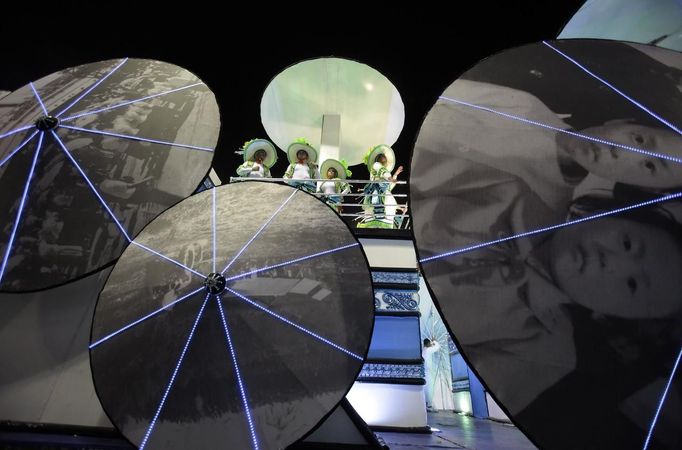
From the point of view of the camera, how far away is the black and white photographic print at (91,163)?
95.5 inches

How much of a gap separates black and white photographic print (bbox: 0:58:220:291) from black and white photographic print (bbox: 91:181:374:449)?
1.26 ft

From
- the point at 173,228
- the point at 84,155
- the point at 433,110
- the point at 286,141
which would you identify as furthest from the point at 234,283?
the point at 286,141

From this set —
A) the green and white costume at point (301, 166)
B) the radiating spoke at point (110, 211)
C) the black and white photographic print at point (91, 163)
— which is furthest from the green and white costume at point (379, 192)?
the radiating spoke at point (110, 211)

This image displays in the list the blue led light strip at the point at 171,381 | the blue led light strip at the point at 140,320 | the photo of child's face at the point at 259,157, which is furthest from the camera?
the photo of child's face at the point at 259,157

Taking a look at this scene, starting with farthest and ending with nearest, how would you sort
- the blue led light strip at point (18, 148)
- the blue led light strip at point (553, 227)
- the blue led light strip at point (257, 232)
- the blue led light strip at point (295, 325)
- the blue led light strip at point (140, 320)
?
the blue led light strip at point (18, 148)
the blue led light strip at point (257, 232)
the blue led light strip at point (140, 320)
the blue led light strip at point (295, 325)
the blue led light strip at point (553, 227)

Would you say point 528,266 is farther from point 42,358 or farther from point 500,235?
point 42,358

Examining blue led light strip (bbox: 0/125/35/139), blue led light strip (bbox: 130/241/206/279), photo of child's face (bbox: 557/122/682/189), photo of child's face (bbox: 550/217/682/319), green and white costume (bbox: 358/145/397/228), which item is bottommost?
photo of child's face (bbox: 550/217/682/319)

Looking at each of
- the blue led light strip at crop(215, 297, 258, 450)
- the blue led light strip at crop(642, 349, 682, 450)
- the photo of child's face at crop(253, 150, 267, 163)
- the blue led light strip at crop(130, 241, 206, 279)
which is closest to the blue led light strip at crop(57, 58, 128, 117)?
the blue led light strip at crop(130, 241, 206, 279)

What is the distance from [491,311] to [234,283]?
135 centimetres

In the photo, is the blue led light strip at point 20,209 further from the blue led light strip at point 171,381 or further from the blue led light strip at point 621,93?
the blue led light strip at point 621,93

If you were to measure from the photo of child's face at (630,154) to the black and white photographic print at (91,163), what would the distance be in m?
2.47

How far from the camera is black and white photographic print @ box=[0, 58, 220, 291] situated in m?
2.43

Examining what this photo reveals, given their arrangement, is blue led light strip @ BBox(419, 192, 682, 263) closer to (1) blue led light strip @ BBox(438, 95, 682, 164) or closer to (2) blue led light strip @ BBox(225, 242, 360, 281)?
(1) blue led light strip @ BBox(438, 95, 682, 164)

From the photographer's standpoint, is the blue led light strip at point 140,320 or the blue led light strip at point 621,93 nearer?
the blue led light strip at point 621,93
